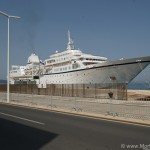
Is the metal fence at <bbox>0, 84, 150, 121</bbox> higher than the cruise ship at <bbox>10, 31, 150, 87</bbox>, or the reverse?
the cruise ship at <bbox>10, 31, 150, 87</bbox>

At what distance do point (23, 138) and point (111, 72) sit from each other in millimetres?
45165

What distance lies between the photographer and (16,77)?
86938 millimetres

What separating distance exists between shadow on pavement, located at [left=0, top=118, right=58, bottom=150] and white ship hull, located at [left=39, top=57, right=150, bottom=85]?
134 ft

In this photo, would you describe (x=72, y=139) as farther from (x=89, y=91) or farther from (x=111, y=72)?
(x=111, y=72)

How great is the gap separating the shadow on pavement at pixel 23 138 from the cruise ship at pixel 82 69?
103 feet

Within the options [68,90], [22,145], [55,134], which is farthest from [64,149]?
[68,90]

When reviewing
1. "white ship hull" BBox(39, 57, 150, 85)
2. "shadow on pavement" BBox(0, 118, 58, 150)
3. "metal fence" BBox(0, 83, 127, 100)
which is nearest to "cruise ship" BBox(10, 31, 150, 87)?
"white ship hull" BBox(39, 57, 150, 85)

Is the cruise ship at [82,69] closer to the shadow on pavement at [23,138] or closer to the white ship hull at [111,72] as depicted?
the white ship hull at [111,72]

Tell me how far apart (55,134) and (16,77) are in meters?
80.0

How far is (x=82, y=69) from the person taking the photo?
183 ft

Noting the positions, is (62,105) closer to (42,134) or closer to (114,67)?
(42,134)

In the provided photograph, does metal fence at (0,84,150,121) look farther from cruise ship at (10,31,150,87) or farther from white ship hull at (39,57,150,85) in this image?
white ship hull at (39,57,150,85)

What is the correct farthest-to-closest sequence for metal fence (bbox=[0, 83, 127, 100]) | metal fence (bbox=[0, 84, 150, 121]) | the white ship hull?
the white ship hull → metal fence (bbox=[0, 83, 127, 100]) → metal fence (bbox=[0, 84, 150, 121])

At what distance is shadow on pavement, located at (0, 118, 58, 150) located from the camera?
23.7 feet
